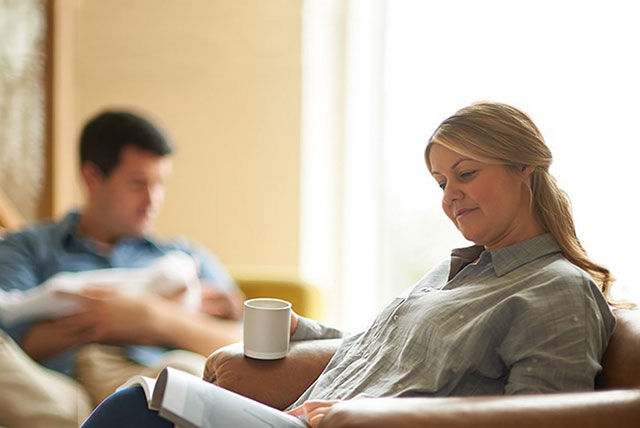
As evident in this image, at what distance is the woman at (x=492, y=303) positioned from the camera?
4.01 ft

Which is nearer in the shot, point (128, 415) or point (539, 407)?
point (539, 407)

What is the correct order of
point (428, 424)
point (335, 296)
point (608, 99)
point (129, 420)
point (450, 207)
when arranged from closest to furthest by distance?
point (428, 424) < point (129, 420) < point (450, 207) < point (608, 99) < point (335, 296)

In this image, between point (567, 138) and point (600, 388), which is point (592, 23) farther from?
point (600, 388)

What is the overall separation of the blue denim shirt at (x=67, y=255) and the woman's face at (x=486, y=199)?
1112 millimetres

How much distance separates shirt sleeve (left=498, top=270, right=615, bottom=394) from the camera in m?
1.20

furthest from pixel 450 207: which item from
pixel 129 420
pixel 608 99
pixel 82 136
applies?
pixel 82 136

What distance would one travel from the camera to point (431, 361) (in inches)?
52.3

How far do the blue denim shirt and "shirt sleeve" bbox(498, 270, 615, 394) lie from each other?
129 cm

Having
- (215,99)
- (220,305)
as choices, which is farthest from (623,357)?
(215,99)

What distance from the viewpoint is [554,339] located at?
1.21 meters

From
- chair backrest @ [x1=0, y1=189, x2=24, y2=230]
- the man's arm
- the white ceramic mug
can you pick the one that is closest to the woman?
the white ceramic mug

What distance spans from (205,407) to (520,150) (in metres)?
0.71

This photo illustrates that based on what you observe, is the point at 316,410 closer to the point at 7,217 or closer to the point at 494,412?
the point at 494,412

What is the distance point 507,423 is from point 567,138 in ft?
5.63
